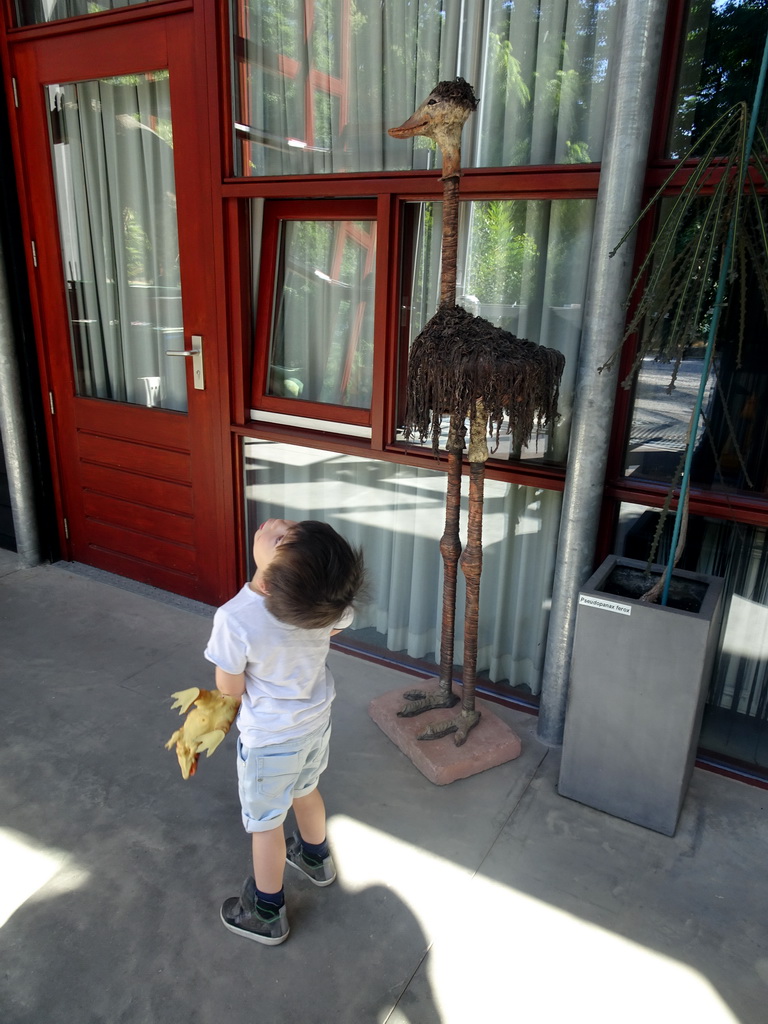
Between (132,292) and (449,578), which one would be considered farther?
(132,292)

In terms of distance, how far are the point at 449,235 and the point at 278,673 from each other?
1.38m

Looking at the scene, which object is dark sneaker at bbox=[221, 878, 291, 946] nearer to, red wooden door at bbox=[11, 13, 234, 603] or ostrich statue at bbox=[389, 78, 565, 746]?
ostrich statue at bbox=[389, 78, 565, 746]

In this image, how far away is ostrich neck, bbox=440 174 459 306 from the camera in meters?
2.14

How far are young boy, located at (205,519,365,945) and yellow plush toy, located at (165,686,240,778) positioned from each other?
0.06 meters

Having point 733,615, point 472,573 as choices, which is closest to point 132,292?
point 472,573

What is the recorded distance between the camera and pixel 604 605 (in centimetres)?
216

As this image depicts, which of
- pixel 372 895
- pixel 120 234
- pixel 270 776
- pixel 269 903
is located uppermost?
pixel 120 234

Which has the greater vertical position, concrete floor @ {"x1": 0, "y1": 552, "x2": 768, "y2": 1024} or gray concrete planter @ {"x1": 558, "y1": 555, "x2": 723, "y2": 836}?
gray concrete planter @ {"x1": 558, "y1": 555, "x2": 723, "y2": 836}

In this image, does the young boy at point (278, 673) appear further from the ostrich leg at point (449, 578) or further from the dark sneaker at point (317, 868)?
the ostrich leg at point (449, 578)

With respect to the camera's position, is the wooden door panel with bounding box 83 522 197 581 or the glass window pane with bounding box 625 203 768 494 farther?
the wooden door panel with bounding box 83 522 197 581

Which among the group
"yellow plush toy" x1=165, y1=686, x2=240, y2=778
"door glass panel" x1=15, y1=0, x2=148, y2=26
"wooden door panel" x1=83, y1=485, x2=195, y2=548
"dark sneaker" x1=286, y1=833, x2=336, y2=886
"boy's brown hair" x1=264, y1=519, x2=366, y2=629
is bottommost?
"dark sneaker" x1=286, y1=833, x2=336, y2=886

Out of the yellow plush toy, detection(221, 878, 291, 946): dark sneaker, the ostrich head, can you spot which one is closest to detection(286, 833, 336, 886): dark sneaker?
detection(221, 878, 291, 946): dark sneaker

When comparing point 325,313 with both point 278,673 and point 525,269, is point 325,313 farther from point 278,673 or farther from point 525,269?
point 278,673

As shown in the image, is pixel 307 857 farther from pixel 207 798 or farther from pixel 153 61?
pixel 153 61
